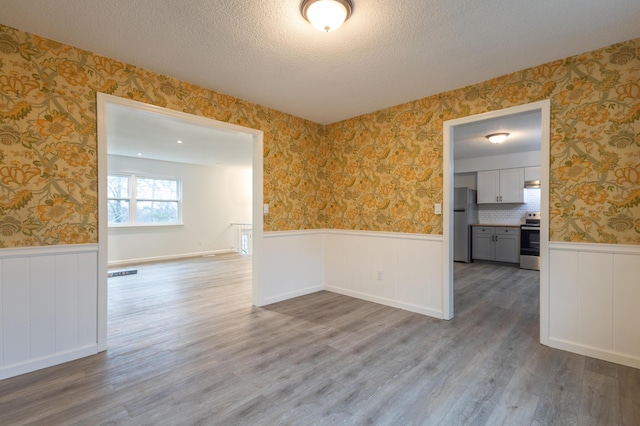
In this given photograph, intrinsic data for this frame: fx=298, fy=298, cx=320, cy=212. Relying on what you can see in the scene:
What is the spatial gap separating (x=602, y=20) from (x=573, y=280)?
78.3 inches

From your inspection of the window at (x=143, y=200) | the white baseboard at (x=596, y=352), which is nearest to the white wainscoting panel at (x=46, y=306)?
the white baseboard at (x=596, y=352)

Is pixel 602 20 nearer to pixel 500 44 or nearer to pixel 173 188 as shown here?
pixel 500 44

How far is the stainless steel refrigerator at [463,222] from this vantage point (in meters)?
6.93

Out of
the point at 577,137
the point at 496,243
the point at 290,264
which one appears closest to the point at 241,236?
the point at 290,264

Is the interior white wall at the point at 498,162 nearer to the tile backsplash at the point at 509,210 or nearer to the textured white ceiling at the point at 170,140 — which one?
the tile backsplash at the point at 509,210

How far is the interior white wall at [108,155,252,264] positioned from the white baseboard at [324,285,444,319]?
5.10 m

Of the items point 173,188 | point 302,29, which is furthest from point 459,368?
point 173,188

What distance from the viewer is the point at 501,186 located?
6.79m

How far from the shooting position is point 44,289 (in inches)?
91.7

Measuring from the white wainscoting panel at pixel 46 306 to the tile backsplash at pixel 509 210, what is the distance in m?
7.63

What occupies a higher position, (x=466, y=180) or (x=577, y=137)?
(x=466, y=180)

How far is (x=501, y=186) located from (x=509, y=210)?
0.63 m

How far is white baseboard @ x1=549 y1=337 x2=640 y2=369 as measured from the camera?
7.58 feet

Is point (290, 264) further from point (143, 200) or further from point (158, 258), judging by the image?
point (143, 200)
